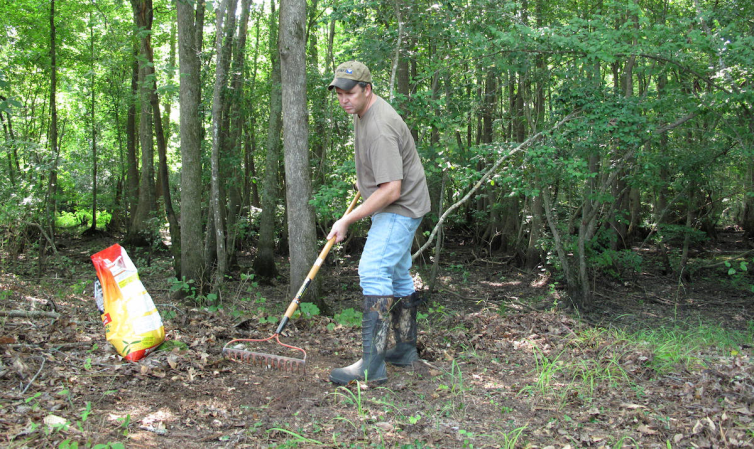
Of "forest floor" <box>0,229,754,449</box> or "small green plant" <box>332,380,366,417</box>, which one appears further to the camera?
"small green plant" <box>332,380,366,417</box>

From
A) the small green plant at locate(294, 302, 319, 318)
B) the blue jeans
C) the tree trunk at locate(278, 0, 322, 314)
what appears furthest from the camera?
the tree trunk at locate(278, 0, 322, 314)

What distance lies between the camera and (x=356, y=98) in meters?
3.41

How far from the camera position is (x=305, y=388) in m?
3.28

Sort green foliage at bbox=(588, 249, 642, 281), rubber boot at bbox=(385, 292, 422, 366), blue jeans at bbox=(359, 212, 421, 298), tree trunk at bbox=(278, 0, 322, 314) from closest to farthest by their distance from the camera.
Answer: blue jeans at bbox=(359, 212, 421, 298) → rubber boot at bbox=(385, 292, 422, 366) → tree trunk at bbox=(278, 0, 322, 314) → green foliage at bbox=(588, 249, 642, 281)

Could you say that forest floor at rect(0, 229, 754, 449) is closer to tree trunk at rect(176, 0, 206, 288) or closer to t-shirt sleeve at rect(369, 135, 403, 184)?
t-shirt sleeve at rect(369, 135, 403, 184)

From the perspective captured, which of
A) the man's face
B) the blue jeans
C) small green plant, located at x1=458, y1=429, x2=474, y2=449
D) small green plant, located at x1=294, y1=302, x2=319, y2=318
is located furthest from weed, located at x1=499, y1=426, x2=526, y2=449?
small green plant, located at x1=294, y1=302, x2=319, y2=318

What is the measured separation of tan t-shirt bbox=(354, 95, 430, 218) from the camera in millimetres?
3305

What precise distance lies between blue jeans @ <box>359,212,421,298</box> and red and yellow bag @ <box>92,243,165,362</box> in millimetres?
1449

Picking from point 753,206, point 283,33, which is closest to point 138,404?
point 283,33

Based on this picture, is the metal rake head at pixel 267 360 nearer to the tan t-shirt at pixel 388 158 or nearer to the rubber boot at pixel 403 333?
the rubber boot at pixel 403 333

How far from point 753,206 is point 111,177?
21890 millimetres

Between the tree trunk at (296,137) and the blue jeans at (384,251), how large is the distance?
10.1 feet

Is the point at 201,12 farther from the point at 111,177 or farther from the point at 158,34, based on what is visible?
the point at 111,177

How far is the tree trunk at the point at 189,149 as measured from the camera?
313 inches
